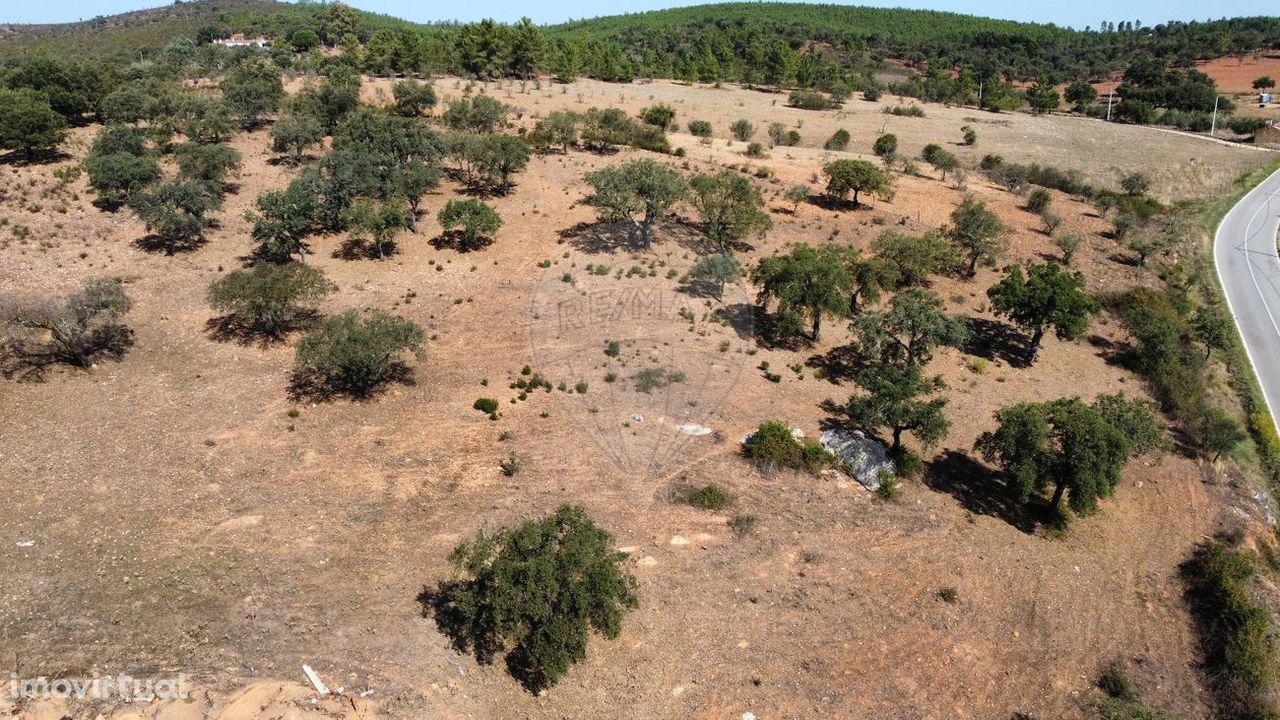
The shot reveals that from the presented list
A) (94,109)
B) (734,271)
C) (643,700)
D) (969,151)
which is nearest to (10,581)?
(643,700)

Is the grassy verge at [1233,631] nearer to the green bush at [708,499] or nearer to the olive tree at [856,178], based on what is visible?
the green bush at [708,499]

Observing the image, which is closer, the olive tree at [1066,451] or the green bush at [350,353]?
the olive tree at [1066,451]

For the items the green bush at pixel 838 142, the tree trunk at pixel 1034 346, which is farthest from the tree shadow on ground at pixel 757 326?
the green bush at pixel 838 142

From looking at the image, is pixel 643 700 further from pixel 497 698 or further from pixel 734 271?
pixel 734 271

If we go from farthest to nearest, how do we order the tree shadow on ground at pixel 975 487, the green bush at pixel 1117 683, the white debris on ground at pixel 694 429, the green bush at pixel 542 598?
the white debris on ground at pixel 694 429, the tree shadow on ground at pixel 975 487, the green bush at pixel 1117 683, the green bush at pixel 542 598

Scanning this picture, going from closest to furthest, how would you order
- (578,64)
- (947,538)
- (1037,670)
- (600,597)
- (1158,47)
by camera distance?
1. (600,597)
2. (1037,670)
3. (947,538)
4. (578,64)
5. (1158,47)

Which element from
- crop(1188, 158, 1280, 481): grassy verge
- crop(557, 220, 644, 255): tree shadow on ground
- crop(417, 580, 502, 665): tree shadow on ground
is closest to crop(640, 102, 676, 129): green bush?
crop(557, 220, 644, 255): tree shadow on ground

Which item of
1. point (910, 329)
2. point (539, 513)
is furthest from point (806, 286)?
point (539, 513)
